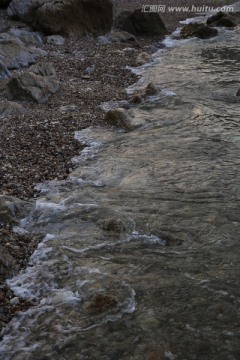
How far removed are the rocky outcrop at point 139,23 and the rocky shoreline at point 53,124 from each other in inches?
139

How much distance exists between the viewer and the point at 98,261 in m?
5.30

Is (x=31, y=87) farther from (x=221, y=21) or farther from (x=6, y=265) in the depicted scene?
(x=221, y=21)

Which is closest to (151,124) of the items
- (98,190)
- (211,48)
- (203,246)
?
(98,190)

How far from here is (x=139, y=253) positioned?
543 centimetres

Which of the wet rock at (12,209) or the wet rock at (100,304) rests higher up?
the wet rock at (12,209)

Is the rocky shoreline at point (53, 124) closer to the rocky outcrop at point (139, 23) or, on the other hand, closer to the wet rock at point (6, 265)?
the wet rock at point (6, 265)

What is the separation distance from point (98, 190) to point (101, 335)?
10.1 feet

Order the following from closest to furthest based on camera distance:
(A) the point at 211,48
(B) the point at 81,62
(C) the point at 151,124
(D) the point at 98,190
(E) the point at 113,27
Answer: (D) the point at 98,190
(C) the point at 151,124
(B) the point at 81,62
(A) the point at 211,48
(E) the point at 113,27

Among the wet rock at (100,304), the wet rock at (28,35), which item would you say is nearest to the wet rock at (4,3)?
the wet rock at (28,35)

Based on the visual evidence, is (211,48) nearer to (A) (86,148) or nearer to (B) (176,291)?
(A) (86,148)

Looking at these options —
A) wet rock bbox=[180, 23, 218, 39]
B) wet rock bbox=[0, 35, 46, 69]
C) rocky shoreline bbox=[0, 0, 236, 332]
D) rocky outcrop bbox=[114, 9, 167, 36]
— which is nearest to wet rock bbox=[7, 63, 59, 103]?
rocky shoreline bbox=[0, 0, 236, 332]

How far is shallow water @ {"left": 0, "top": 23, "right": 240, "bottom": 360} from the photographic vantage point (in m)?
4.18

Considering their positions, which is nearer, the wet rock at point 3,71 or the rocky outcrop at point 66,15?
the wet rock at point 3,71

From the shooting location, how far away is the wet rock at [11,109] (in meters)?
9.70
